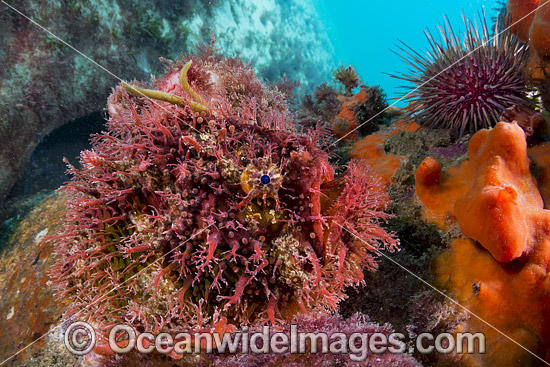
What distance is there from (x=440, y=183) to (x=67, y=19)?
26.8 feet

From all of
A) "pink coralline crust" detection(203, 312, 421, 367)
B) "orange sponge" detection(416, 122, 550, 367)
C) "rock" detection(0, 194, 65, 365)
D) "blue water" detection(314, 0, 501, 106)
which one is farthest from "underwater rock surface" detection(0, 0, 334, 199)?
"blue water" detection(314, 0, 501, 106)

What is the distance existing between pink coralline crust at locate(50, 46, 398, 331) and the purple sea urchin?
2.16m

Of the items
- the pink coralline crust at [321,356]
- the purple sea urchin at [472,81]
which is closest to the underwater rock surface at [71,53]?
the purple sea urchin at [472,81]

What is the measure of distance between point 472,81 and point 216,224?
11.5 ft

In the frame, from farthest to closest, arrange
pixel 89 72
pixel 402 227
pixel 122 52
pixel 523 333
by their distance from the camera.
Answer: pixel 122 52 → pixel 89 72 → pixel 402 227 → pixel 523 333

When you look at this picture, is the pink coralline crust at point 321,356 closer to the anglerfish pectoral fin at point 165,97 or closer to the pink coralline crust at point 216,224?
the pink coralline crust at point 216,224

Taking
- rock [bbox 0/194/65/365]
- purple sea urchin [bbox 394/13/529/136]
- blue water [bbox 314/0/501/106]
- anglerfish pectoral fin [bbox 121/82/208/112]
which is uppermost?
blue water [bbox 314/0/501/106]

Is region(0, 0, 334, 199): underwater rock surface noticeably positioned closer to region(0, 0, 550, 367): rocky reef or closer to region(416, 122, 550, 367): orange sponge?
region(0, 0, 550, 367): rocky reef

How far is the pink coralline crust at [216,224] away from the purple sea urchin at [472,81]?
2.16 m

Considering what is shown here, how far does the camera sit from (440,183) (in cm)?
338

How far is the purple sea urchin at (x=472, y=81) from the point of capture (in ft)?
11.6

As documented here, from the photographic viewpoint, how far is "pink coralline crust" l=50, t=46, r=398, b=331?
223 centimetres

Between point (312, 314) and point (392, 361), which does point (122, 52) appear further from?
point (392, 361)

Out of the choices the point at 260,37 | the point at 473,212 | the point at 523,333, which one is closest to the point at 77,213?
the point at 473,212
